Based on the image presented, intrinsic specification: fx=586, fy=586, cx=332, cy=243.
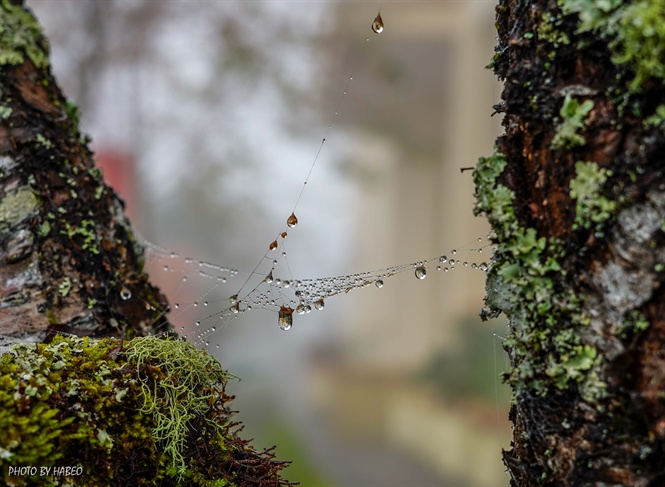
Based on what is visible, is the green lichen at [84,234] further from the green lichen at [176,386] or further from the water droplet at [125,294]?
the green lichen at [176,386]

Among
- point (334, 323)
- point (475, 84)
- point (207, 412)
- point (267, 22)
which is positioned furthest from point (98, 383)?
point (334, 323)

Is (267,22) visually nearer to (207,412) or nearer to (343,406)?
(343,406)

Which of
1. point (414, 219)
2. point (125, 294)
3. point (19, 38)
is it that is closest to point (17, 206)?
point (125, 294)

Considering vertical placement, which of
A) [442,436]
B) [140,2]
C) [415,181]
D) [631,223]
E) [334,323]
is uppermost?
[415,181]

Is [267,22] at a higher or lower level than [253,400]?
higher

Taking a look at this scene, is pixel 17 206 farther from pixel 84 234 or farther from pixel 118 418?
pixel 118 418
